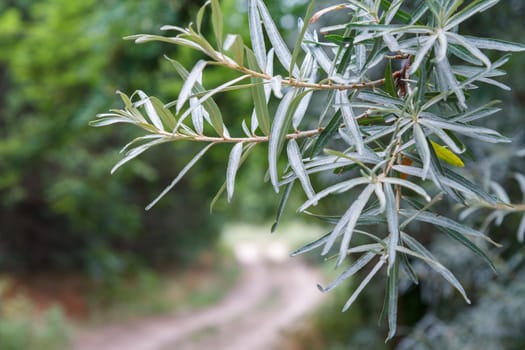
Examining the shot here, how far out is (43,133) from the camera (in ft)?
14.4

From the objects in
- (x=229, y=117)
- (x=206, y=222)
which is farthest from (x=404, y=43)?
(x=206, y=222)

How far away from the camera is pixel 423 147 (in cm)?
37

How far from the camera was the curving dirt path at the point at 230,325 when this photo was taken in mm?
6219

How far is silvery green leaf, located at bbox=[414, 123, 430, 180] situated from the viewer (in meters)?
0.35

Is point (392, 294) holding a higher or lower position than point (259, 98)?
lower

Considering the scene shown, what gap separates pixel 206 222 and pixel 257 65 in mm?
8552

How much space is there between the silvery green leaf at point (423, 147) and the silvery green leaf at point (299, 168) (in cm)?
8

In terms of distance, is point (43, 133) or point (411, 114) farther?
point (43, 133)

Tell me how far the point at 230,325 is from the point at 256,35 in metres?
7.11

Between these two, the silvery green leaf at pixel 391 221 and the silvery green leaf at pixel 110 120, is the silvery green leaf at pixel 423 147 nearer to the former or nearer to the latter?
the silvery green leaf at pixel 391 221

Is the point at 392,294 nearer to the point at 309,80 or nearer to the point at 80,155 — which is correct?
the point at 309,80

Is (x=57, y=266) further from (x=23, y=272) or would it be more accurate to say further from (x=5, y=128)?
(x=5, y=128)

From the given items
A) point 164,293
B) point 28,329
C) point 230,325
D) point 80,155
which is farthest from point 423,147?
point 164,293

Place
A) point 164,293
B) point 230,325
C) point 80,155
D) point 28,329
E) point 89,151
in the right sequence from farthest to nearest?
point 164,293 → point 230,325 → point 89,151 → point 80,155 → point 28,329
